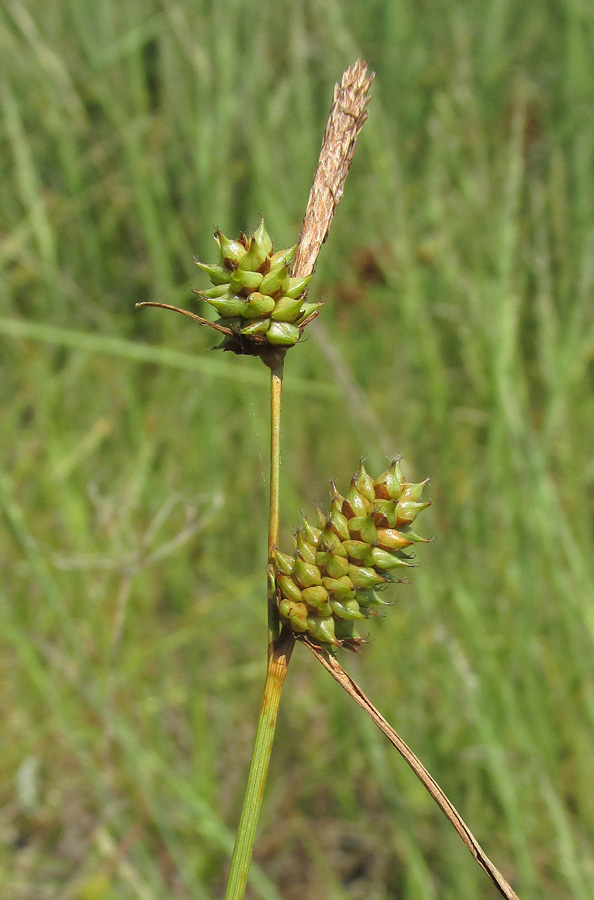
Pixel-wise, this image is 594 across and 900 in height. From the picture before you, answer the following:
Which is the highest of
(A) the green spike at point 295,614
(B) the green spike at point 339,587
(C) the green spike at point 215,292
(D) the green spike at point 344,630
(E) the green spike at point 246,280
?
(E) the green spike at point 246,280

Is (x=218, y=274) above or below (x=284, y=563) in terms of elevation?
above

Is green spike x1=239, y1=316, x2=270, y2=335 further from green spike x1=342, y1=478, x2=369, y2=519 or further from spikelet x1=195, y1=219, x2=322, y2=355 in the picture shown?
green spike x1=342, y1=478, x2=369, y2=519

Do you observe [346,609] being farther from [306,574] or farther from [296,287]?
[296,287]

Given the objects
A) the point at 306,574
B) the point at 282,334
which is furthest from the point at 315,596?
the point at 282,334

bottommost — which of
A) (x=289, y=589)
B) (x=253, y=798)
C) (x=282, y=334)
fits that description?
(x=253, y=798)

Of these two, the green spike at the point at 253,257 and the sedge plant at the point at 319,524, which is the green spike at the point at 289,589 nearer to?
the sedge plant at the point at 319,524

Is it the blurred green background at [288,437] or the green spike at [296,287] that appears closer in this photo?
the green spike at [296,287]

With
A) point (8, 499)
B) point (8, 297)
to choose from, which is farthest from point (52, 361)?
point (8, 499)

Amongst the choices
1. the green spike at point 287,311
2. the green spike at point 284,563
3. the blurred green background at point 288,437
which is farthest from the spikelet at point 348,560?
the blurred green background at point 288,437

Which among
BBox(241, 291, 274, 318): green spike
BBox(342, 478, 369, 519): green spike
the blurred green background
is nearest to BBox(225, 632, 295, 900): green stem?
BBox(342, 478, 369, 519): green spike
